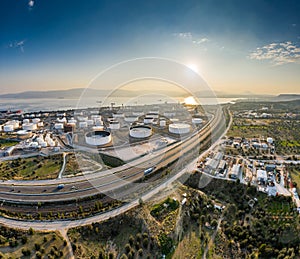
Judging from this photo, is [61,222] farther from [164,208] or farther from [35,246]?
[164,208]

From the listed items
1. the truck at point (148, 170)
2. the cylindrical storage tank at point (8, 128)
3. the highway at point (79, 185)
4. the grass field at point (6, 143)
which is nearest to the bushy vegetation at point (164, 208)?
the highway at point (79, 185)

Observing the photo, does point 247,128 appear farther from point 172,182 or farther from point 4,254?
point 4,254

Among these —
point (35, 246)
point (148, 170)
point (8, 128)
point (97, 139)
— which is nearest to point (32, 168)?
point (97, 139)

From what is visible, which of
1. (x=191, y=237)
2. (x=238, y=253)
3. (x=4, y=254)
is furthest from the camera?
(x=191, y=237)

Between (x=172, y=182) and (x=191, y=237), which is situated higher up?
(x=172, y=182)

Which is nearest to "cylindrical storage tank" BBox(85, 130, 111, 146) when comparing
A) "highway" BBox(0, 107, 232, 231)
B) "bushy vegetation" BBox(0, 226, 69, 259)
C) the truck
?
the truck

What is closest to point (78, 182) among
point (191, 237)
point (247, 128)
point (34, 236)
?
point (34, 236)

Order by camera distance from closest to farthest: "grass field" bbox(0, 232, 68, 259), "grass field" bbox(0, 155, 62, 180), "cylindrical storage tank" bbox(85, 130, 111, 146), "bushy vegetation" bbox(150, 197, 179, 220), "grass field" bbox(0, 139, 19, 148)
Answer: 1. "grass field" bbox(0, 232, 68, 259)
2. "bushy vegetation" bbox(150, 197, 179, 220)
3. "grass field" bbox(0, 155, 62, 180)
4. "cylindrical storage tank" bbox(85, 130, 111, 146)
5. "grass field" bbox(0, 139, 19, 148)

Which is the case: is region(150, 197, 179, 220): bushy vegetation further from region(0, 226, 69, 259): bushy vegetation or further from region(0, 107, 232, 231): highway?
region(0, 226, 69, 259): bushy vegetation
